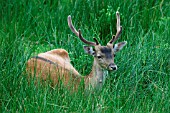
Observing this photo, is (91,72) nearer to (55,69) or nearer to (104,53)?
(104,53)

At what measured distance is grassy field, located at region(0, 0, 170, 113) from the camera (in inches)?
263

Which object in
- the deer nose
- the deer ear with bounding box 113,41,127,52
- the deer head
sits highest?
the deer ear with bounding box 113,41,127,52

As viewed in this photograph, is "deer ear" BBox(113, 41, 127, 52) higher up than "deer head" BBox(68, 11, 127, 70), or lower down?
higher up

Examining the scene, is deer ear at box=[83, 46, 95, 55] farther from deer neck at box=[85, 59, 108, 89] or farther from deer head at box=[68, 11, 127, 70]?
deer neck at box=[85, 59, 108, 89]

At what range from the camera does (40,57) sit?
Result: 323 inches

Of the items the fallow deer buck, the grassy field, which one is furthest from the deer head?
the grassy field

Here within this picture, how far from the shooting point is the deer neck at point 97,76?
7.75 metres

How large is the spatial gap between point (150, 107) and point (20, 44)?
1915mm

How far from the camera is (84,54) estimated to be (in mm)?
8586

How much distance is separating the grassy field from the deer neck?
0.10m

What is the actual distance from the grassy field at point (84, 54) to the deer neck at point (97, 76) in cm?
10

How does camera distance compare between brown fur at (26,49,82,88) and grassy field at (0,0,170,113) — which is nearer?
grassy field at (0,0,170,113)

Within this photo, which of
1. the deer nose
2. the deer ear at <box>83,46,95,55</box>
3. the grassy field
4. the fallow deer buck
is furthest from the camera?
the deer ear at <box>83,46,95,55</box>

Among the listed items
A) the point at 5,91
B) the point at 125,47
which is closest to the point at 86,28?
the point at 125,47
